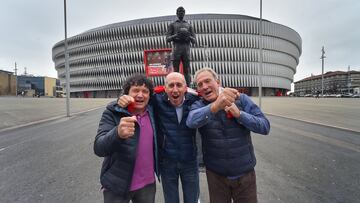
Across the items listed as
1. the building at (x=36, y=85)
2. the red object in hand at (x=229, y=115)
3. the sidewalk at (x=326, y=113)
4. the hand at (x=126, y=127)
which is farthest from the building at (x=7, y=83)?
the red object in hand at (x=229, y=115)

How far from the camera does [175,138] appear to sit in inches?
97.3

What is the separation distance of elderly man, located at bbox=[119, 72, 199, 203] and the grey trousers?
257 millimetres

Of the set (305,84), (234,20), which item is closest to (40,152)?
(234,20)

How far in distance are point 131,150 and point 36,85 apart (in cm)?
10326

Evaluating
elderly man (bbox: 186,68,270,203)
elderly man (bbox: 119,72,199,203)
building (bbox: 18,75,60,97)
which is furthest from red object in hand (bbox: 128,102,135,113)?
building (bbox: 18,75,60,97)

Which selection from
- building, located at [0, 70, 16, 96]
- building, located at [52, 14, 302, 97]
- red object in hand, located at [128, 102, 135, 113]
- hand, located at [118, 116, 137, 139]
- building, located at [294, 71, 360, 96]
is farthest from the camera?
building, located at [294, 71, 360, 96]

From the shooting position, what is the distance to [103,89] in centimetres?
8100

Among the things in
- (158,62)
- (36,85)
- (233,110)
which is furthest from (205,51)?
(233,110)

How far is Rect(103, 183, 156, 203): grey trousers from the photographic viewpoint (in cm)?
222

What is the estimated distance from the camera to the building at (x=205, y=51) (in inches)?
2795

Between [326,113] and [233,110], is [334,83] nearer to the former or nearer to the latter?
[326,113]

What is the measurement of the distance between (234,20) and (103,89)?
4649 cm

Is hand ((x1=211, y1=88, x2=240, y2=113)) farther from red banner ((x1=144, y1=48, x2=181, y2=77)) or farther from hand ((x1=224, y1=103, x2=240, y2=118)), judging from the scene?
red banner ((x1=144, y1=48, x2=181, y2=77))

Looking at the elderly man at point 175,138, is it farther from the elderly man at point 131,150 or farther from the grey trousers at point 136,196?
the grey trousers at point 136,196
